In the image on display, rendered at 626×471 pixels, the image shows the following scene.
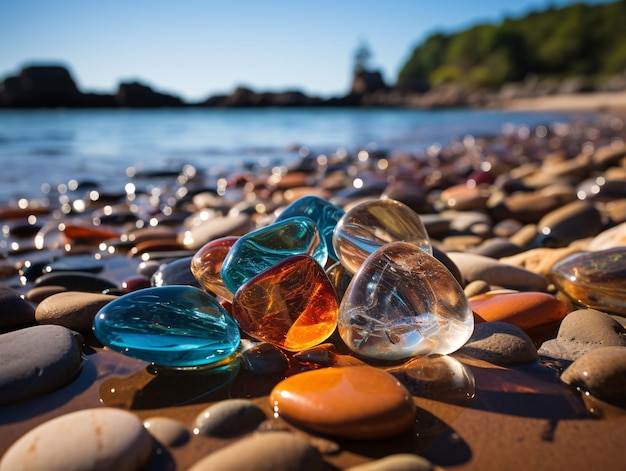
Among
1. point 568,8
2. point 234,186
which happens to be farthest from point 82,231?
point 568,8

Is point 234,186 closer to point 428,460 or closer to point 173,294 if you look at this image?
point 173,294

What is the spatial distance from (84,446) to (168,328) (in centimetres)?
38

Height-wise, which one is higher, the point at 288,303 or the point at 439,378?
the point at 288,303

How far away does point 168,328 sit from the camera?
1.32 meters

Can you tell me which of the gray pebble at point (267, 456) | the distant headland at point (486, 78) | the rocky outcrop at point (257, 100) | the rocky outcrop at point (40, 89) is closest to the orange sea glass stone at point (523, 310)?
the gray pebble at point (267, 456)

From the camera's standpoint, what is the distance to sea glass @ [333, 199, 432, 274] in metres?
1.71

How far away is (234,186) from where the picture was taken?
4.98 metres

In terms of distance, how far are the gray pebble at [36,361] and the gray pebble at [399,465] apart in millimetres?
808

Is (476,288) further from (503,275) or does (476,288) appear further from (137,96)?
(137,96)

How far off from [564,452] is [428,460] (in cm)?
28

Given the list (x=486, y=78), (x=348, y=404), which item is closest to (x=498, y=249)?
(x=348, y=404)

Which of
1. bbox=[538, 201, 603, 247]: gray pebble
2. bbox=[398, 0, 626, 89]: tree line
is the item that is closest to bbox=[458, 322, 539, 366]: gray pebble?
bbox=[538, 201, 603, 247]: gray pebble

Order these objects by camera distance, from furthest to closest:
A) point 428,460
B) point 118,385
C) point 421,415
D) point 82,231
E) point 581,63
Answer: point 581,63 < point 82,231 < point 118,385 < point 421,415 < point 428,460

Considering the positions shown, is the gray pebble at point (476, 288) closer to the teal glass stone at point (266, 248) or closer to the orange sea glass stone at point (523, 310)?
the orange sea glass stone at point (523, 310)
